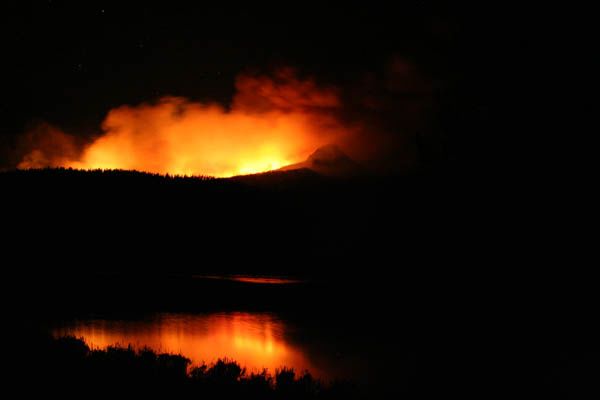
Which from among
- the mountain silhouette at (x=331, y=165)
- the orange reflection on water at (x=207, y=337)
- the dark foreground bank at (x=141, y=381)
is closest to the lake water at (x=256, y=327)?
the orange reflection on water at (x=207, y=337)

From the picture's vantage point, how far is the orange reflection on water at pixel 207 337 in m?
11.6

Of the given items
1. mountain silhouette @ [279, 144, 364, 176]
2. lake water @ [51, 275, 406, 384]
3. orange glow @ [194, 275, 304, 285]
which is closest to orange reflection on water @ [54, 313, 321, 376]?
lake water @ [51, 275, 406, 384]

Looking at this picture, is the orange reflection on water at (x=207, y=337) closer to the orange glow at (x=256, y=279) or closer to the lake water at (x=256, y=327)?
the lake water at (x=256, y=327)

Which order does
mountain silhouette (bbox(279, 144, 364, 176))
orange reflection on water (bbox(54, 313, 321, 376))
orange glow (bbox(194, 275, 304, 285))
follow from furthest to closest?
mountain silhouette (bbox(279, 144, 364, 176))
orange glow (bbox(194, 275, 304, 285))
orange reflection on water (bbox(54, 313, 321, 376))

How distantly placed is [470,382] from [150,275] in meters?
22.8

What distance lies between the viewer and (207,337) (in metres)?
13.7

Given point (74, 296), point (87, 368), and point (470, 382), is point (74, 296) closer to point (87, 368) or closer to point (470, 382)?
point (87, 368)

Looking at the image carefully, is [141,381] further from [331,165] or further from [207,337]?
[331,165]

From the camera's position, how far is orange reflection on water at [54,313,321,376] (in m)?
A: 11.6

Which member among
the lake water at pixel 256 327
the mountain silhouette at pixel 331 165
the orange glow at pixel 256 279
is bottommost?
the lake water at pixel 256 327

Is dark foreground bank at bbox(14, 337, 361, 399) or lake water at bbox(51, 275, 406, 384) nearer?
dark foreground bank at bbox(14, 337, 361, 399)

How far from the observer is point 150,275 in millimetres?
29453

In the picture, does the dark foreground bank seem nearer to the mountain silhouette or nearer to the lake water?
the lake water

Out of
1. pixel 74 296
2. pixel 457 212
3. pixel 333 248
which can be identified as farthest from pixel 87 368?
pixel 333 248
